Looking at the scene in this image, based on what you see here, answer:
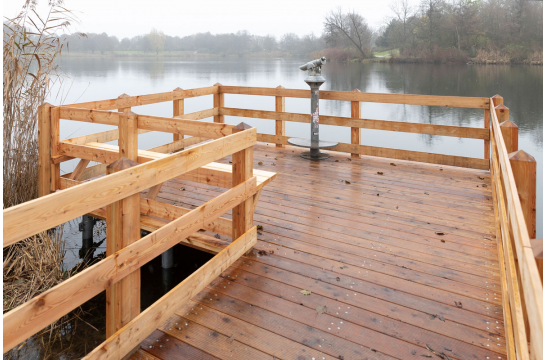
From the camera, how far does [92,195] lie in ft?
5.75

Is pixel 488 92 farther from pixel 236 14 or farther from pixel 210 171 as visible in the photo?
pixel 236 14

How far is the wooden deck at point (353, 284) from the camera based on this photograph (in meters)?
2.22

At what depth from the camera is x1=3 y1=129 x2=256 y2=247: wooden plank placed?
144 cm

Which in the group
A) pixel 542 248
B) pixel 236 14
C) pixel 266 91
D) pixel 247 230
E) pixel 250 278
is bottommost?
pixel 250 278

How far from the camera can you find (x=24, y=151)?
13.9 ft

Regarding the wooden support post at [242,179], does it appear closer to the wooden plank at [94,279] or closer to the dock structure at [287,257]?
the dock structure at [287,257]

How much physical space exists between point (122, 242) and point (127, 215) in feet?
0.42

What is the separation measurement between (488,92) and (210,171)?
749 inches

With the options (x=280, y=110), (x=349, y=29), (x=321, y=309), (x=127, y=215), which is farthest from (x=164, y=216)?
(x=349, y=29)

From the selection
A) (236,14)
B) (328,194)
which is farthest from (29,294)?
(236,14)

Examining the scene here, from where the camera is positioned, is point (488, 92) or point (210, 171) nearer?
point (210, 171)

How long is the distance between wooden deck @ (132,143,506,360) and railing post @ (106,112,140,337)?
0.76 ft

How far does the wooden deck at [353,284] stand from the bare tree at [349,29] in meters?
23.3

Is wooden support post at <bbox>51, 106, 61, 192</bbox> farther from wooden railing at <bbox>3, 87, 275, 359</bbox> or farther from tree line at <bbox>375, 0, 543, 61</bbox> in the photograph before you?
tree line at <bbox>375, 0, 543, 61</bbox>
